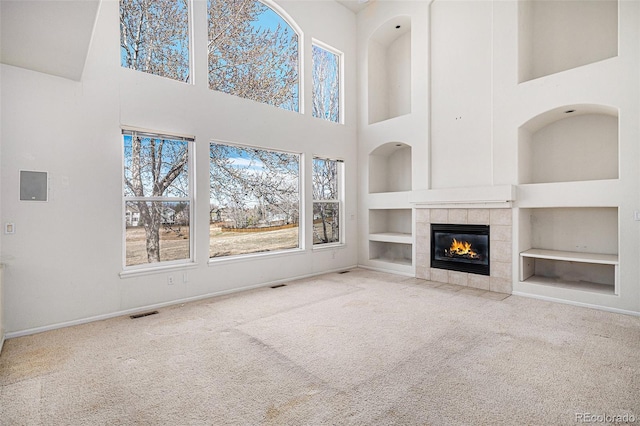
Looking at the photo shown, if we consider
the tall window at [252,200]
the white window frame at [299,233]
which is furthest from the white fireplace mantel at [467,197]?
the tall window at [252,200]

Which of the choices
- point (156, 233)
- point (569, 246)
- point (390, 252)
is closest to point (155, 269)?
point (156, 233)

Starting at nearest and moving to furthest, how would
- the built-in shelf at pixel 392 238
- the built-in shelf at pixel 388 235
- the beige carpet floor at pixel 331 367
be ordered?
the beige carpet floor at pixel 331 367, the built-in shelf at pixel 392 238, the built-in shelf at pixel 388 235

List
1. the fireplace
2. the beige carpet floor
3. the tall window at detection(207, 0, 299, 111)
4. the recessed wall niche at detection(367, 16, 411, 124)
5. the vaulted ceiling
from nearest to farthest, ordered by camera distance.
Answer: the beige carpet floor, the vaulted ceiling, the tall window at detection(207, 0, 299, 111), the fireplace, the recessed wall niche at detection(367, 16, 411, 124)

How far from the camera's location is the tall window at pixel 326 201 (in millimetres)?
6246

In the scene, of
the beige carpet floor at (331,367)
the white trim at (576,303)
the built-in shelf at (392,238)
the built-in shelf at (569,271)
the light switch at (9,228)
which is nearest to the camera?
the beige carpet floor at (331,367)

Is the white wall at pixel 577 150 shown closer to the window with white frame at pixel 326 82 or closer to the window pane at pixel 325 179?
the window pane at pixel 325 179

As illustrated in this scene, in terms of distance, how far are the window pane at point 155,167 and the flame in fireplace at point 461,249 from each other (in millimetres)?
4312

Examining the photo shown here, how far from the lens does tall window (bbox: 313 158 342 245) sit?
6.25m

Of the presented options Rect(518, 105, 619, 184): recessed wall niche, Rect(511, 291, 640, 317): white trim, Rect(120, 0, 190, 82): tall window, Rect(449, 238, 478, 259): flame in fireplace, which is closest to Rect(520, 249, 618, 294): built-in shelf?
Rect(511, 291, 640, 317): white trim

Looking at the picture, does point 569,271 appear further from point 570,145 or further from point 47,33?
point 47,33

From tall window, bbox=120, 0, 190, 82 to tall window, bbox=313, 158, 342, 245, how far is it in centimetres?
284

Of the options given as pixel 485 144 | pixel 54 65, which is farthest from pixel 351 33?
pixel 54 65

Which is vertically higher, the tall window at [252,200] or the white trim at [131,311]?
the tall window at [252,200]

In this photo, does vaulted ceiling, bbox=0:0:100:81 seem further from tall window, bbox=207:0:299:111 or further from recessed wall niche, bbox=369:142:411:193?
recessed wall niche, bbox=369:142:411:193
